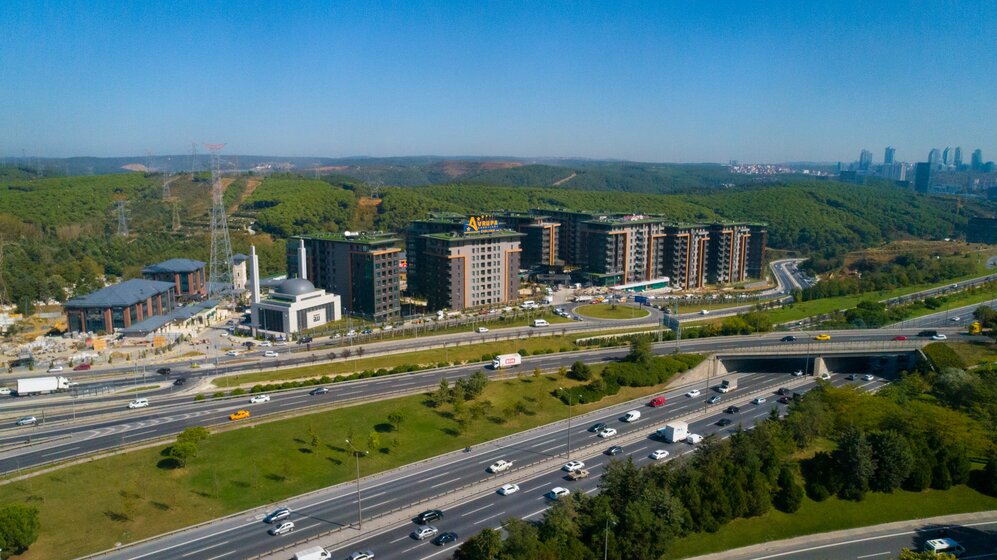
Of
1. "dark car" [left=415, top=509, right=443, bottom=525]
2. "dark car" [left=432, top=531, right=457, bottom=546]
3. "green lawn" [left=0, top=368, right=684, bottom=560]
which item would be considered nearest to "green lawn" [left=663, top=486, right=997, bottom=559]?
"dark car" [left=432, top=531, right=457, bottom=546]

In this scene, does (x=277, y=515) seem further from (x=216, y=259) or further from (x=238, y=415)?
(x=216, y=259)

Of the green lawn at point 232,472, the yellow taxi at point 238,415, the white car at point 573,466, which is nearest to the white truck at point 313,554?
the green lawn at point 232,472

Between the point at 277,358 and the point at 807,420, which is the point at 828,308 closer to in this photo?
the point at 807,420

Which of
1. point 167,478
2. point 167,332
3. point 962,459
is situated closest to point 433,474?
point 167,478

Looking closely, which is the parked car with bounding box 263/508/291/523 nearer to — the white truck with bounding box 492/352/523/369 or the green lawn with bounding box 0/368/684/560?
the green lawn with bounding box 0/368/684/560

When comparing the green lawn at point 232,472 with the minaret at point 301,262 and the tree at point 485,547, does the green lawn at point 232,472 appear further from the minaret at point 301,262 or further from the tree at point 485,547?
the minaret at point 301,262
